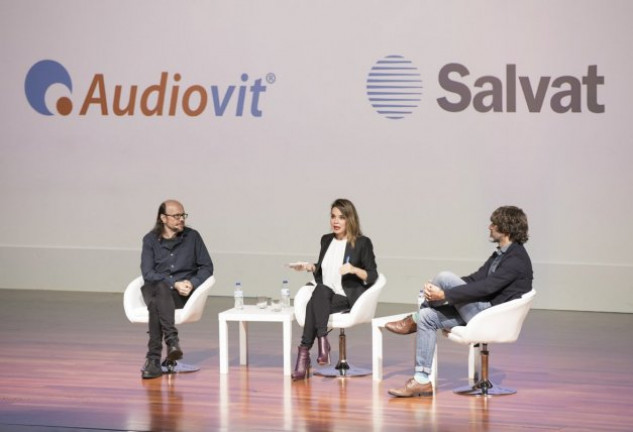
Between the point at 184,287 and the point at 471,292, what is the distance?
2020mm

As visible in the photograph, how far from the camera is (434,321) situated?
676cm

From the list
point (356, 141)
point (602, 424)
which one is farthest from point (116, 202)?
point (602, 424)

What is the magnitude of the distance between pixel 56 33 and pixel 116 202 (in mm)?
1918

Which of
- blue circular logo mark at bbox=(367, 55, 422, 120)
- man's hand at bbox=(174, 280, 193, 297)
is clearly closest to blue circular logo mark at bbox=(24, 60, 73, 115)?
blue circular logo mark at bbox=(367, 55, 422, 120)

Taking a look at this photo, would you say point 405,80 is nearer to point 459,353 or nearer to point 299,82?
point 299,82

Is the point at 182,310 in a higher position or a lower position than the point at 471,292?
lower

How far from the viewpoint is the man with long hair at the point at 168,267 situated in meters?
7.41

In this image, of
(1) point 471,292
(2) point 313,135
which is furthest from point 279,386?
(2) point 313,135

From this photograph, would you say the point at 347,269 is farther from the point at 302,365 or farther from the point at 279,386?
the point at 279,386

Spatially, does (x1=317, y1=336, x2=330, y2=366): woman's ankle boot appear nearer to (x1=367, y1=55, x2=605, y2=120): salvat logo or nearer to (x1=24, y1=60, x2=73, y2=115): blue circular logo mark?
(x1=367, y1=55, x2=605, y2=120): salvat logo

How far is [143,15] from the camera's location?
11656mm

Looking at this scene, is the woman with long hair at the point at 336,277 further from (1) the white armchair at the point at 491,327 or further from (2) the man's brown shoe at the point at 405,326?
(1) the white armchair at the point at 491,327

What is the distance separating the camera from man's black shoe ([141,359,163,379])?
7336 mm

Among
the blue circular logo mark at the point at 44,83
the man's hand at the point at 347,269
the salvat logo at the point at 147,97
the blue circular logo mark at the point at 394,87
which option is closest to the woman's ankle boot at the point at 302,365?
the man's hand at the point at 347,269
